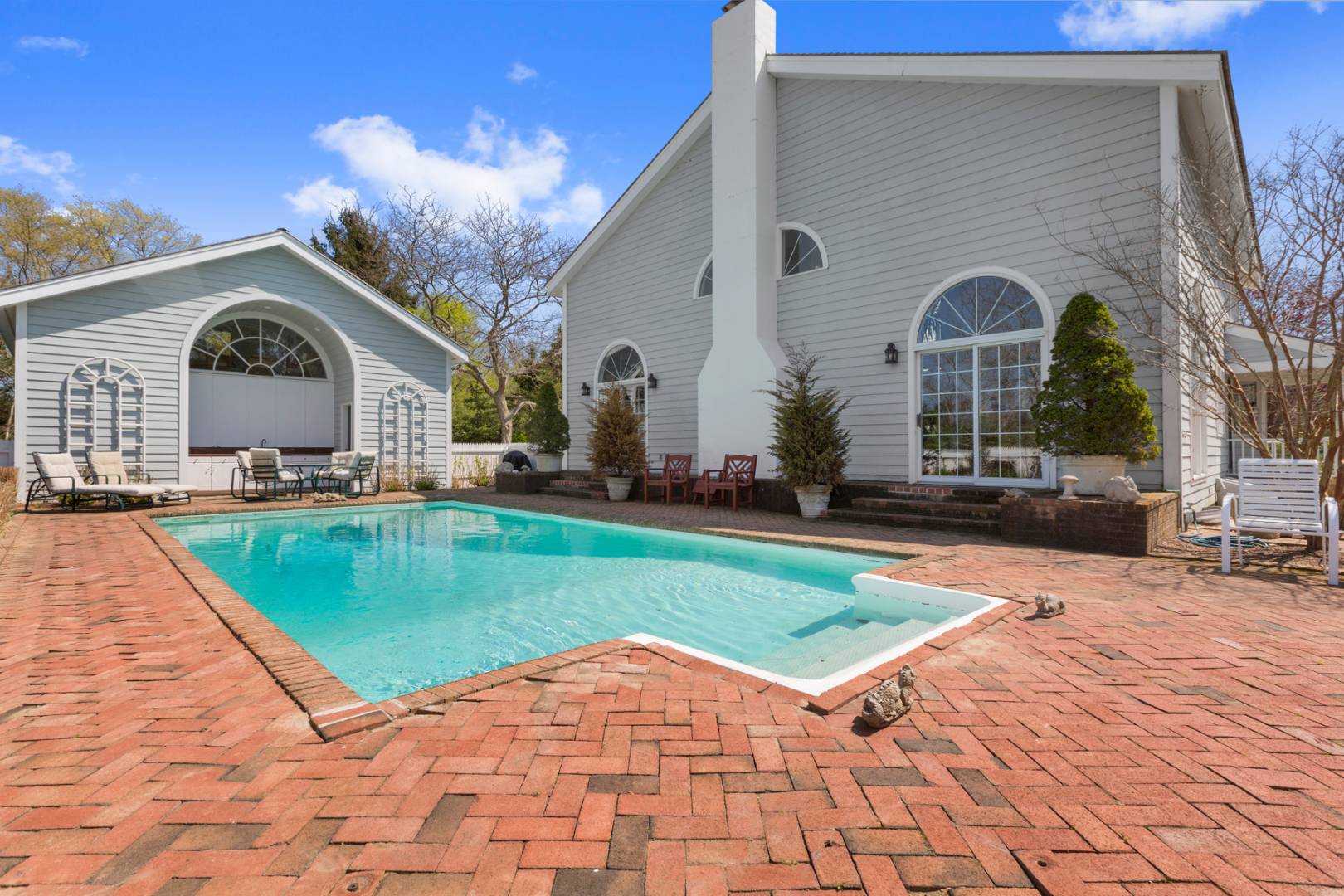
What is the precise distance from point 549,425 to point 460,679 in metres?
10.2

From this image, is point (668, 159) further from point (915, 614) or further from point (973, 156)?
point (915, 614)

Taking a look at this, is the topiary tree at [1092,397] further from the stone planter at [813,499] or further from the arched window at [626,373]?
the arched window at [626,373]

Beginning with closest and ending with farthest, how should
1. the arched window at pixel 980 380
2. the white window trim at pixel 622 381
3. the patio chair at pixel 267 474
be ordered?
the arched window at pixel 980 380 → the patio chair at pixel 267 474 → the white window trim at pixel 622 381

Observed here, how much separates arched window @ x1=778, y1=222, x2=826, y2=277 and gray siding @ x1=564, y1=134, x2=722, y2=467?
5.15 feet

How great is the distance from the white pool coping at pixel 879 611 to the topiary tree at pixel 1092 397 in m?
3.18

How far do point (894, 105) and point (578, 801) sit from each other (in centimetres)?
995

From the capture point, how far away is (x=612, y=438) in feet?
35.9

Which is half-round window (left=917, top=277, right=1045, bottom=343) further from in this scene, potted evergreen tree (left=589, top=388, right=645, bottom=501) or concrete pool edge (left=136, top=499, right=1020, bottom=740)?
concrete pool edge (left=136, top=499, right=1020, bottom=740)

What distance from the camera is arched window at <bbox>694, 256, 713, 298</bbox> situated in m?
11.3

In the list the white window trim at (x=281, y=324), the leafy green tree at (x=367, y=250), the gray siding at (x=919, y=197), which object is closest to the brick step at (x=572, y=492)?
the gray siding at (x=919, y=197)

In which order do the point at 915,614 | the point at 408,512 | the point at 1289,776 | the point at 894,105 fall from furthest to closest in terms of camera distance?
the point at 408,512
the point at 894,105
the point at 915,614
the point at 1289,776

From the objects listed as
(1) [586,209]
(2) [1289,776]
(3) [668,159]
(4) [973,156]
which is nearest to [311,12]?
(3) [668,159]

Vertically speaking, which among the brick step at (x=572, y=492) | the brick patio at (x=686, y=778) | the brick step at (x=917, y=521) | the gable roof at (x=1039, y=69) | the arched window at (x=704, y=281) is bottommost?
the brick patio at (x=686, y=778)

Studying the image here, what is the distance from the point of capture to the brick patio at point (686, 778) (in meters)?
1.49
